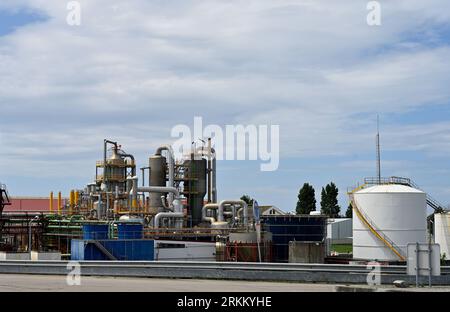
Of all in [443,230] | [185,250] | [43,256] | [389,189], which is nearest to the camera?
[43,256]

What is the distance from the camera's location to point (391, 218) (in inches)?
1633

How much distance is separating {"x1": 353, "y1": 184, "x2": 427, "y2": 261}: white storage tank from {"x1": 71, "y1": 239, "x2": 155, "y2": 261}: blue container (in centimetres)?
1371

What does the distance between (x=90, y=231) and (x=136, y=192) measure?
14041mm

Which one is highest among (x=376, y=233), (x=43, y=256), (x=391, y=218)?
(x=391, y=218)

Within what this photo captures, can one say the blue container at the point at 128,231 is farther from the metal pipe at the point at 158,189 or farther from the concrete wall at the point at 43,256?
the metal pipe at the point at 158,189

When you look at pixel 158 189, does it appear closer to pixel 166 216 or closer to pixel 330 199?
pixel 166 216

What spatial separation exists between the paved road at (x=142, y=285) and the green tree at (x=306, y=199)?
9610 centimetres

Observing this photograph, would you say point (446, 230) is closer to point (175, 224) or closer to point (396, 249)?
point (396, 249)

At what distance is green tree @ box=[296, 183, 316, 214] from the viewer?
384 ft

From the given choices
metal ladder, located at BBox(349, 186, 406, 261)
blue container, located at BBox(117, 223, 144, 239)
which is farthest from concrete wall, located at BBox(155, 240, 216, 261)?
metal ladder, located at BBox(349, 186, 406, 261)

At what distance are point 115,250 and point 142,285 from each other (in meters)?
20.8

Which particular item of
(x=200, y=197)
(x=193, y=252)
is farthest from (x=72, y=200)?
(x=193, y=252)

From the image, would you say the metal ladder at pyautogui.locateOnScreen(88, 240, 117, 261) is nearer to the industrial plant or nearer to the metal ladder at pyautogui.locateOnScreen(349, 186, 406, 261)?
the industrial plant

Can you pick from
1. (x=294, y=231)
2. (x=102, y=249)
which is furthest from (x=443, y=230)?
(x=102, y=249)
